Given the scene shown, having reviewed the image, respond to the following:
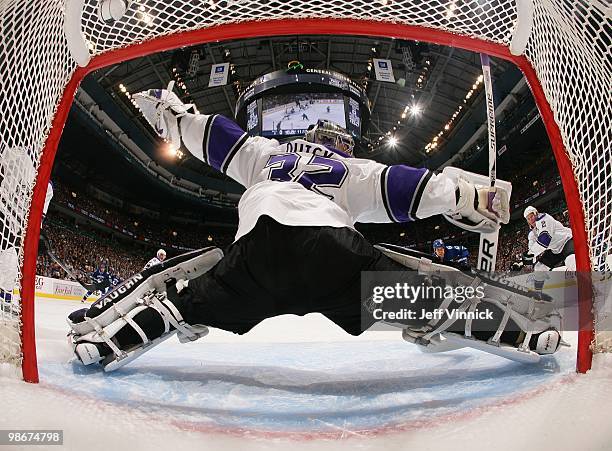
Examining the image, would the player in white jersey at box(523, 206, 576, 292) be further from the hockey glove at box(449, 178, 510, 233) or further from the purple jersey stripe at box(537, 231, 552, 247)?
the hockey glove at box(449, 178, 510, 233)

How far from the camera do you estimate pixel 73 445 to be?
67cm

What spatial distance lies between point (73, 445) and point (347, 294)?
0.70 metres

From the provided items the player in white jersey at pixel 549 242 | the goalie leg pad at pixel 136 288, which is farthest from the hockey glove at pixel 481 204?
the player in white jersey at pixel 549 242

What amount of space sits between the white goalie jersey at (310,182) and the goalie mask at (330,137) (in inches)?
4.5

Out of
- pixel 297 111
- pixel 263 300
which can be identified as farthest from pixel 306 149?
pixel 297 111

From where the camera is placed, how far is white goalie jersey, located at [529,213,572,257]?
416 cm

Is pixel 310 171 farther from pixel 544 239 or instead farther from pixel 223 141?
pixel 544 239

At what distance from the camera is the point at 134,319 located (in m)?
1.36

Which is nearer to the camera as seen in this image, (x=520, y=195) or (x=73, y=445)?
(x=73, y=445)

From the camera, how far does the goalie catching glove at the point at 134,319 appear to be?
1.30 meters

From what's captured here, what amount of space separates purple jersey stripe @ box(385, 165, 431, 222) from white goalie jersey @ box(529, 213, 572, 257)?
3548mm

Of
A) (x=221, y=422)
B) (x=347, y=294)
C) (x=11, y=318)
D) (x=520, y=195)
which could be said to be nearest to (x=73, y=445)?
(x=221, y=422)

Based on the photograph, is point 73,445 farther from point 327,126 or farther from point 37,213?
point 327,126

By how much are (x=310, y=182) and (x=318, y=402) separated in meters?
0.58
